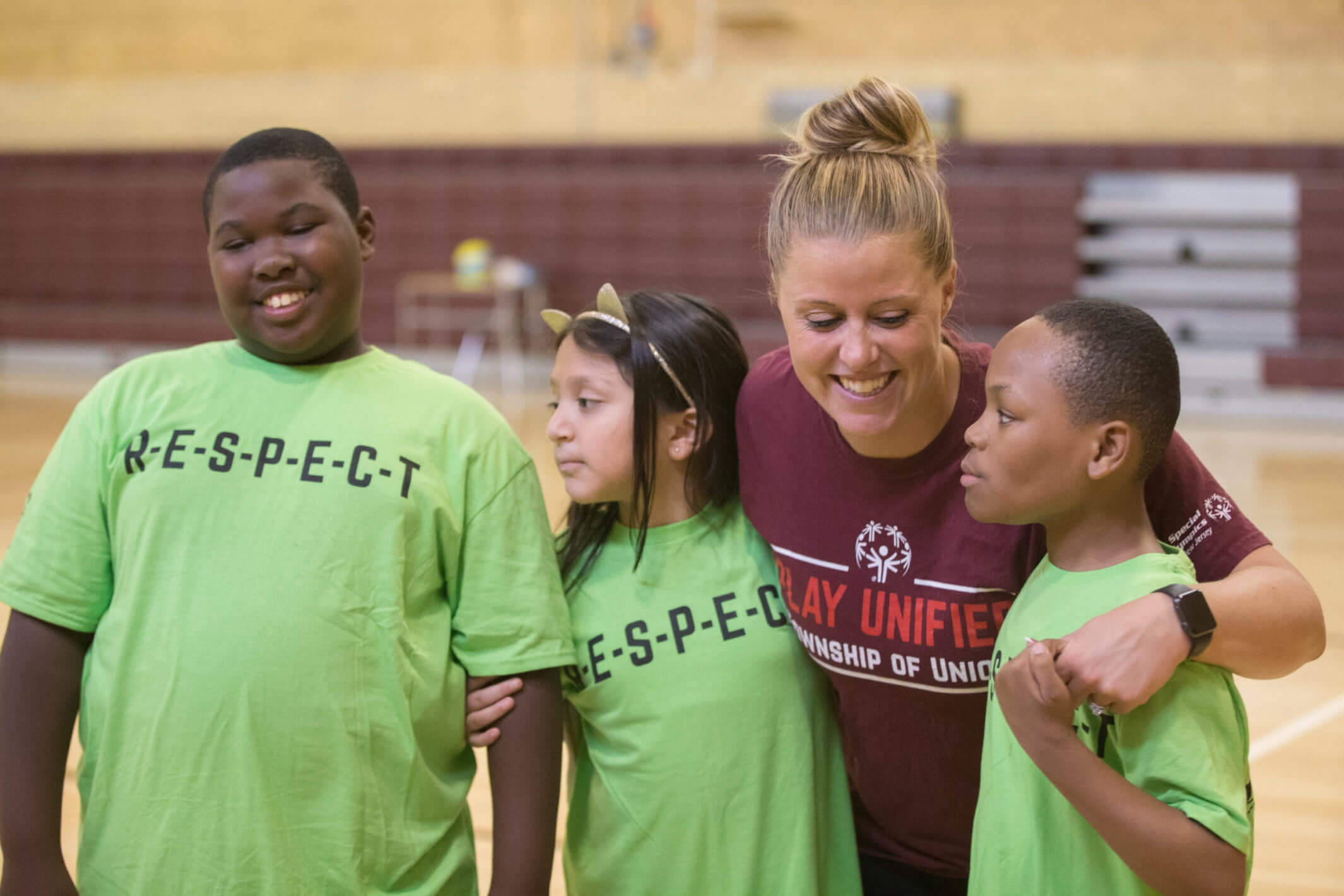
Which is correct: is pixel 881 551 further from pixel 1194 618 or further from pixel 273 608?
pixel 273 608

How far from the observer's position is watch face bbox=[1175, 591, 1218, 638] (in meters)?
1.20

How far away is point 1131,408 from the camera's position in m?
1.32

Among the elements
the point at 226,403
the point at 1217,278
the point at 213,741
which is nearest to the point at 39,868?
the point at 213,741

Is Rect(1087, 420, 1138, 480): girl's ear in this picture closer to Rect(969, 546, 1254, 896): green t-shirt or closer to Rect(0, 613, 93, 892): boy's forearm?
Rect(969, 546, 1254, 896): green t-shirt

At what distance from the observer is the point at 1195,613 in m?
1.21

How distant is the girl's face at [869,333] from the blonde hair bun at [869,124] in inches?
5.7

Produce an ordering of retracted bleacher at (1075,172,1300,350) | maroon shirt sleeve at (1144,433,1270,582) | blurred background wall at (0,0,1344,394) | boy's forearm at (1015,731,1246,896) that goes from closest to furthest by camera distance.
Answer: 1. boy's forearm at (1015,731,1246,896)
2. maroon shirt sleeve at (1144,433,1270,582)
3. retracted bleacher at (1075,172,1300,350)
4. blurred background wall at (0,0,1344,394)

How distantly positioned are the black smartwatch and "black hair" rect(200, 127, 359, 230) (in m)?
1.01

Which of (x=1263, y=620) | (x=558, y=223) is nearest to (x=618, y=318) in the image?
(x=1263, y=620)

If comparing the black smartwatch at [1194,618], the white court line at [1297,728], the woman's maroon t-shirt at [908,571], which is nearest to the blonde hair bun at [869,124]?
the woman's maroon t-shirt at [908,571]

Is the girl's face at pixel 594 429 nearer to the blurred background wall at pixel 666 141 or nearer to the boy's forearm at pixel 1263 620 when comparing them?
the boy's forearm at pixel 1263 620

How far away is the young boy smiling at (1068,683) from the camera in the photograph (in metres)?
1.19

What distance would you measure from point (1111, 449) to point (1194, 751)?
1.01 feet

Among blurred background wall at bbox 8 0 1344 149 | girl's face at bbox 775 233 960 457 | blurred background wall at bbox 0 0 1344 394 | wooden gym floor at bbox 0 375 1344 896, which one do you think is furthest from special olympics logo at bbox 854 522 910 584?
blurred background wall at bbox 8 0 1344 149
